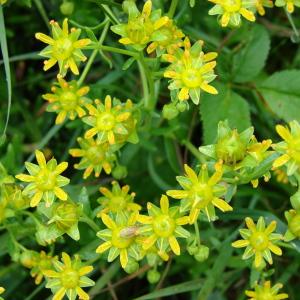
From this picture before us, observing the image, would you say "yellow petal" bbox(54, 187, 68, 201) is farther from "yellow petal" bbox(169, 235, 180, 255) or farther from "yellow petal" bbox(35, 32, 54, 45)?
"yellow petal" bbox(35, 32, 54, 45)

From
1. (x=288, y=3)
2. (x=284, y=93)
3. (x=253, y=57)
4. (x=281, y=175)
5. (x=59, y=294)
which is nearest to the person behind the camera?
(x=59, y=294)

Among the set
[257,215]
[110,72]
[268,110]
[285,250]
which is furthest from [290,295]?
[110,72]

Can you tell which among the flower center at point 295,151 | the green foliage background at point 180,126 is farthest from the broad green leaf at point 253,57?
the flower center at point 295,151

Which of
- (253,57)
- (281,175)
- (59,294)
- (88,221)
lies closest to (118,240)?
(88,221)

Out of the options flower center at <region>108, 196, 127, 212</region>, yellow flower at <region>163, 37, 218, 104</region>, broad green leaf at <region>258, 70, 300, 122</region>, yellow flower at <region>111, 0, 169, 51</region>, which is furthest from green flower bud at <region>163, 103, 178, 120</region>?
broad green leaf at <region>258, 70, 300, 122</region>

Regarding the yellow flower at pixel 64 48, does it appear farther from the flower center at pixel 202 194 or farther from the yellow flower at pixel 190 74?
the flower center at pixel 202 194

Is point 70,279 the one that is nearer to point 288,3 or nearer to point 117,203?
point 117,203
